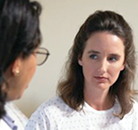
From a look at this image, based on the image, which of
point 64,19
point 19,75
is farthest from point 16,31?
point 64,19

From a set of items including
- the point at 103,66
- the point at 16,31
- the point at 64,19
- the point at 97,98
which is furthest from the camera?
the point at 64,19

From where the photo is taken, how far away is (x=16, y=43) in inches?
22.2

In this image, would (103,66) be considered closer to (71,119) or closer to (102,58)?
(102,58)

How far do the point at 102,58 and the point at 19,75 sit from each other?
23.2 inches

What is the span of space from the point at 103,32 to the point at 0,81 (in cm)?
71

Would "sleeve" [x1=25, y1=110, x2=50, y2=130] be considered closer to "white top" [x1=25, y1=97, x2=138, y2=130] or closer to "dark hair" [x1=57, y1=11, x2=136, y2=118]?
"white top" [x1=25, y1=97, x2=138, y2=130]

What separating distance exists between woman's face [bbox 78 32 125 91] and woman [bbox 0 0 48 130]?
21.3 inches

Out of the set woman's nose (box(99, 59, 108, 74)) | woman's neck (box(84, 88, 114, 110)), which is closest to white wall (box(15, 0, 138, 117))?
woman's neck (box(84, 88, 114, 110))

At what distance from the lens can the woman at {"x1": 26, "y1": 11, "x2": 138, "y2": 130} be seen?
1.15 m

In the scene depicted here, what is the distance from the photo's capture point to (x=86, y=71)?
46.3 inches

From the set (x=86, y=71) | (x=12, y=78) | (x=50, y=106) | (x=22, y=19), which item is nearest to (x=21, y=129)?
(x=50, y=106)

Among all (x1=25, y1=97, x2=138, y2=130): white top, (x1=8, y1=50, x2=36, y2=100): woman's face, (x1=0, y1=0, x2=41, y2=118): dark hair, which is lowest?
(x1=25, y1=97, x2=138, y2=130): white top

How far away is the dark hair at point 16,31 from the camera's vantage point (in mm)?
540

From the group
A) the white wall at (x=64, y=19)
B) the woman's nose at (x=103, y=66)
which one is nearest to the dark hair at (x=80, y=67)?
the woman's nose at (x=103, y=66)
